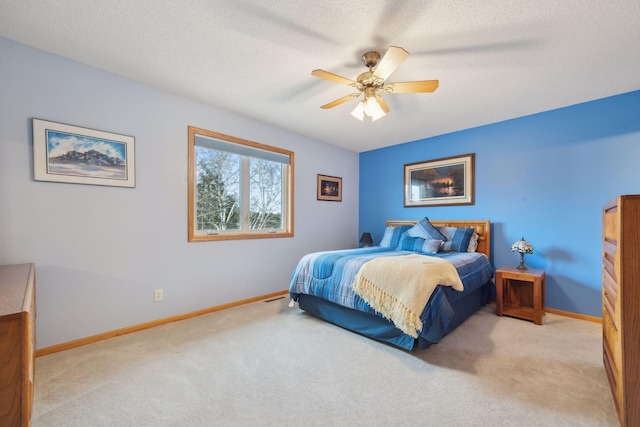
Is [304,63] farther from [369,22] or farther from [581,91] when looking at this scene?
[581,91]

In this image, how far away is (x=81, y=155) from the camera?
2393 millimetres

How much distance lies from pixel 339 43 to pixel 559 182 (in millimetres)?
3035

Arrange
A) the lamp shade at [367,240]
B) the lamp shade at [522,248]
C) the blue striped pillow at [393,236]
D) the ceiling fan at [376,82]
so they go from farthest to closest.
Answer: the lamp shade at [367,240], the blue striped pillow at [393,236], the lamp shade at [522,248], the ceiling fan at [376,82]

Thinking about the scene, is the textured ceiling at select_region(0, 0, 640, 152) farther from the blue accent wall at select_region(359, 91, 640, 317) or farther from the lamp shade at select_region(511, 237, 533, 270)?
the lamp shade at select_region(511, 237, 533, 270)

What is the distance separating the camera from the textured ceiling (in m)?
1.74

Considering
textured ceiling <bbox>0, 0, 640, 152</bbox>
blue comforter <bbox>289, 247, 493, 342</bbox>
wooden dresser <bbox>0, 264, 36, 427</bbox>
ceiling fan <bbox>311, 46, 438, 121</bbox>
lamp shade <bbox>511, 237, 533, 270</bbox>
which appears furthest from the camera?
lamp shade <bbox>511, 237, 533, 270</bbox>

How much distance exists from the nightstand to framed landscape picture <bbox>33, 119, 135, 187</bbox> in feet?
13.2

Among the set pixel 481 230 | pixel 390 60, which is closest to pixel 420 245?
pixel 481 230

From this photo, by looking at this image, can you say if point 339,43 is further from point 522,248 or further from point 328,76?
point 522,248

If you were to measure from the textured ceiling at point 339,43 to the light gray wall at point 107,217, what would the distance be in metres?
0.23

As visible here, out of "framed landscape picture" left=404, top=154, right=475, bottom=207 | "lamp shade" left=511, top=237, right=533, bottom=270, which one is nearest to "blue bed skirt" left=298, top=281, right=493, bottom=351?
"lamp shade" left=511, top=237, right=533, bottom=270

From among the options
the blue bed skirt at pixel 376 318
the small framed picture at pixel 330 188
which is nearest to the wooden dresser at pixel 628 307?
the blue bed skirt at pixel 376 318

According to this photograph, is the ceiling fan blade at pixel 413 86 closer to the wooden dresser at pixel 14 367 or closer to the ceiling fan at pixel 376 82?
the ceiling fan at pixel 376 82

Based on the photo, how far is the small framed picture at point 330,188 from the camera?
4586 mm
